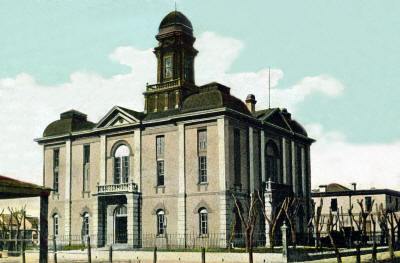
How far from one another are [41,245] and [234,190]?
24.9 metres

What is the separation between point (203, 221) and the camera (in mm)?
41125

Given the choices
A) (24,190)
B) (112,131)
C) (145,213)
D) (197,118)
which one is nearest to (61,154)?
(112,131)

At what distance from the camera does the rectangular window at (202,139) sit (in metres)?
41.8

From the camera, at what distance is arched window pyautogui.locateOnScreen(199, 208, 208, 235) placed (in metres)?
40.9

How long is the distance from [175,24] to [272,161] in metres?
13.7

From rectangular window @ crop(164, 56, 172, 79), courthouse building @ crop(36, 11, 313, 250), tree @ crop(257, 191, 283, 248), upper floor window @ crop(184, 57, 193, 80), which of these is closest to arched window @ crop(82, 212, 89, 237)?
courthouse building @ crop(36, 11, 313, 250)

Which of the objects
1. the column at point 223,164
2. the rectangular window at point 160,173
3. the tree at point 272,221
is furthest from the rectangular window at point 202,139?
the tree at point 272,221

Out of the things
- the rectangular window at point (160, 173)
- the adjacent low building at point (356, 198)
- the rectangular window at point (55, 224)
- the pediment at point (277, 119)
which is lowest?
the rectangular window at point (55, 224)

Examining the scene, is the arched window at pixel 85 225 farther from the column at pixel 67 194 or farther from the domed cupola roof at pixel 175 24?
the domed cupola roof at pixel 175 24

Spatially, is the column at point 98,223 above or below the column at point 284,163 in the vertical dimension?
below

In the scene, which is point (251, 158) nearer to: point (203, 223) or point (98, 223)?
point (203, 223)

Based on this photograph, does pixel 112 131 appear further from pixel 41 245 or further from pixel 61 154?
pixel 41 245

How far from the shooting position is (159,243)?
43.1 m

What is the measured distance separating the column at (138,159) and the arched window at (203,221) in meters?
5.94
